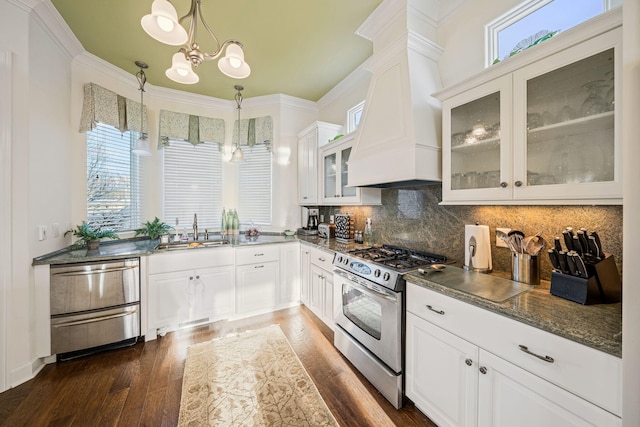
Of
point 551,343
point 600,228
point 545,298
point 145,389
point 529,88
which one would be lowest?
point 145,389

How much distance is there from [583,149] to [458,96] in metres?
0.76

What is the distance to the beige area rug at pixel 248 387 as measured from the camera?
1.58 m

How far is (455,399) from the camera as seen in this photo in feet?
4.41

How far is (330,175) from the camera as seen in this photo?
3.12 m

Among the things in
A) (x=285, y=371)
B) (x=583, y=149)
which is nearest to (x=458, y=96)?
(x=583, y=149)

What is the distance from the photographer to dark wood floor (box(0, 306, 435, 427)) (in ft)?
5.23

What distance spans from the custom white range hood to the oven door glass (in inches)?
38.5

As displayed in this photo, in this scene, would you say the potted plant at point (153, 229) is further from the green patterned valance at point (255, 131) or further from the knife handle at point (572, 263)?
the knife handle at point (572, 263)

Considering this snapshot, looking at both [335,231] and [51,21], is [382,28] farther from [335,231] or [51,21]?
[51,21]

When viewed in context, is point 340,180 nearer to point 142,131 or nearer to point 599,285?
point 599,285

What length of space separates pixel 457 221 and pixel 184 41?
2.28 meters

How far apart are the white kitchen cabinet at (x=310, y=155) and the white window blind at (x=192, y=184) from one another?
133cm

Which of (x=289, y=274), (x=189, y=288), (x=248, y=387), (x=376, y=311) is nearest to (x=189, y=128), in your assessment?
(x=189, y=288)

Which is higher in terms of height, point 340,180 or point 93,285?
point 340,180
